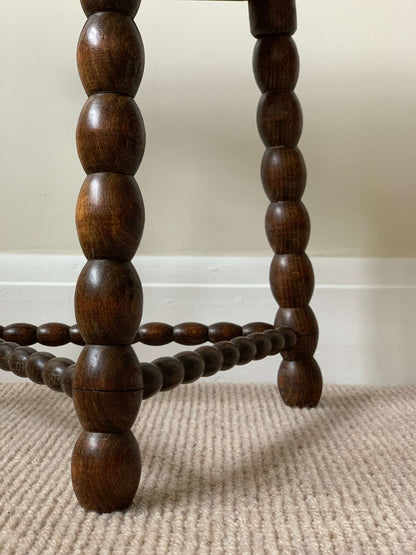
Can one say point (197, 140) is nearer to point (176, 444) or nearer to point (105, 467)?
point (176, 444)

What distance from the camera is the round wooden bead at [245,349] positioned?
693mm

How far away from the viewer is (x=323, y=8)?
3.37ft

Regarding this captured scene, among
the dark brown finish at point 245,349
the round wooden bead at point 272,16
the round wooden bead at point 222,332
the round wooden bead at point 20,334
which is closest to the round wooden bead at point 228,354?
the dark brown finish at point 245,349

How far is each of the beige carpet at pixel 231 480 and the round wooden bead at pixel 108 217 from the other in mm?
184

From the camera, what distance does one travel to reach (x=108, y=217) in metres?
0.49

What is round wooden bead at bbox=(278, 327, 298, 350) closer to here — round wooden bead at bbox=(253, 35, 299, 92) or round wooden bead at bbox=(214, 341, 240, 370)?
round wooden bead at bbox=(214, 341, 240, 370)

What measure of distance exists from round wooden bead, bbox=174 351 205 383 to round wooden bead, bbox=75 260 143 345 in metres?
0.09

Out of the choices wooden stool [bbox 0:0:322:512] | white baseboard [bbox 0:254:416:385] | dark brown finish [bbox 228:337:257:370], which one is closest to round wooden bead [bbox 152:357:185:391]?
wooden stool [bbox 0:0:322:512]

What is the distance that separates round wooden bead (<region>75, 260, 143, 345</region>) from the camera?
49cm

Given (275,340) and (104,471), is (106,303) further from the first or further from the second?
(275,340)

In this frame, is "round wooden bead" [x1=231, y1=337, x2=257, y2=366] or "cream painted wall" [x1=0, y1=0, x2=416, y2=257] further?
"cream painted wall" [x1=0, y1=0, x2=416, y2=257]

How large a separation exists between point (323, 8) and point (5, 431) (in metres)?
0.71

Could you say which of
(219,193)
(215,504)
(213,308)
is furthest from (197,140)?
(215,504)

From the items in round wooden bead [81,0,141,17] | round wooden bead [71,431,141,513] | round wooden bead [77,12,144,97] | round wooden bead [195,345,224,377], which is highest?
round wooden bead [81,0,141,17]
